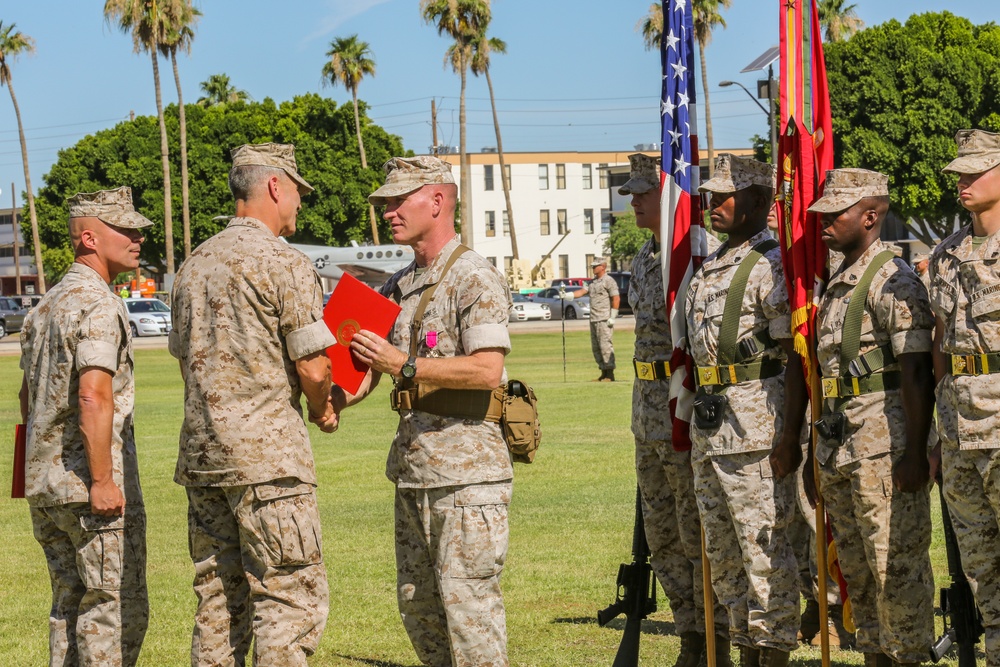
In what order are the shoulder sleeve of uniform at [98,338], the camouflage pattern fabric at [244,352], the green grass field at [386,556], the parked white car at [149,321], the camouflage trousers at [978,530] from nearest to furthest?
1. the camouflage pattern fabric at [244,352]
2. the camouflage trousers at [978,530]
3. the shoulder sleeve of uniform at [98,338]
4. the green grass field at [386,556]
5. the parked white car at [149,321]

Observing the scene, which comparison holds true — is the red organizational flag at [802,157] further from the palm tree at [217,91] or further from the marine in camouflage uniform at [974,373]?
the palm tree at [217,91]

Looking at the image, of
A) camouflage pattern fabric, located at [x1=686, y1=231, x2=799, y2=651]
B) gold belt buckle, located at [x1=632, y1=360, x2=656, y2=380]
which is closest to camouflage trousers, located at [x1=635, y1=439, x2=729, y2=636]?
gold belt buckle, located at [x1=632, y1=360, x2=656, y2=380]

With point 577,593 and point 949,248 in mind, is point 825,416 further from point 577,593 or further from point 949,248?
point 577,593

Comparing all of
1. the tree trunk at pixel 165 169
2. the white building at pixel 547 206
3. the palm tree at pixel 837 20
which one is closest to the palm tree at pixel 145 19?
the tree trunk at pixel 165 169

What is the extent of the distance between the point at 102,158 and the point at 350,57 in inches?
542

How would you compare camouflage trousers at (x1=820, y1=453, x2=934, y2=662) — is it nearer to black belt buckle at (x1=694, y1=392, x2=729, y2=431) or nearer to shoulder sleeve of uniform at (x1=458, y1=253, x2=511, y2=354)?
black belt buckle at (x1=694, y1=392, x2=729, y2=431)

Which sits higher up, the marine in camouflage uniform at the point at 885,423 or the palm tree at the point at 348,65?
the palm tree at the point at 348,65

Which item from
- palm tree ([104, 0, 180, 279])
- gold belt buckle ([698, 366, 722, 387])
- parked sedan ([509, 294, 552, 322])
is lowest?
parked sedan ([509, 294, 552, 322])

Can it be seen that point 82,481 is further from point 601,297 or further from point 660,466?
point 601,297

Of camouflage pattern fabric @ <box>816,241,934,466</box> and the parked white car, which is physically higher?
camouflage pattern fabric @ <box>816,241,934,466</box>

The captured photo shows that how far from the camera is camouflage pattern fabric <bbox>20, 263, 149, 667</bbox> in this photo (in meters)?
5.44

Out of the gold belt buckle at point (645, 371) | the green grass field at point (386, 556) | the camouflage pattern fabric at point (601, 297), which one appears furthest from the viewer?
the camouflage pattern fabric at point (601, 297)

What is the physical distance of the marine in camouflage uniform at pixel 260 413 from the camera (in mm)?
5008

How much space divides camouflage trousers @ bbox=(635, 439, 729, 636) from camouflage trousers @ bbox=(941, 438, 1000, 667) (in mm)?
1395
